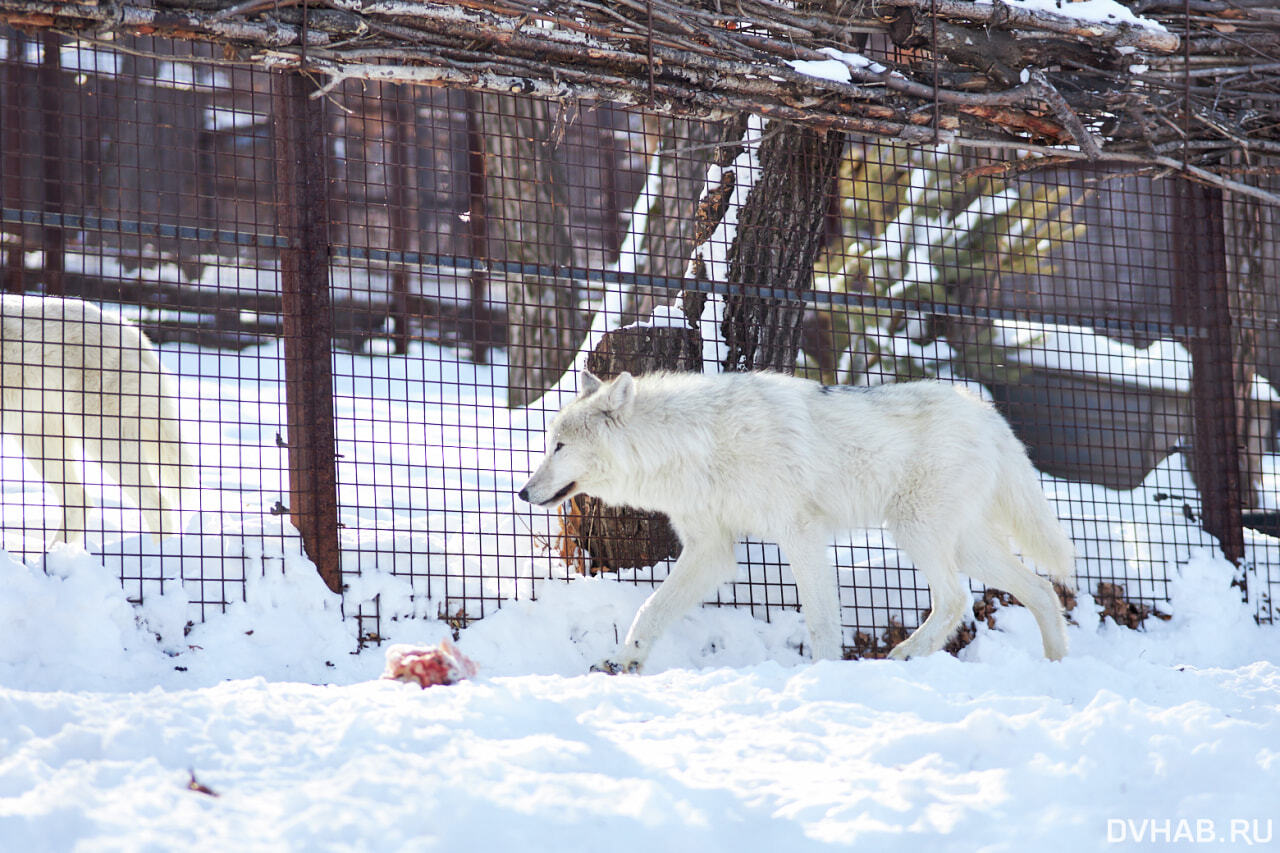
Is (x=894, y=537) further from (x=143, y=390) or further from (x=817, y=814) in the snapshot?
(x=143, y=390)

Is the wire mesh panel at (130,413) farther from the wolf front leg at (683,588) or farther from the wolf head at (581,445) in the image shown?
the wolf front leg at (683,588)

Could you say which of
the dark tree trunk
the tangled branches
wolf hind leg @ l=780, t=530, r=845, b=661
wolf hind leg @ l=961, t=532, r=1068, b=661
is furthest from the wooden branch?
wolf hind leg @ l=780, t=530, r=845, b=661

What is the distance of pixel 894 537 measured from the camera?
5930mm

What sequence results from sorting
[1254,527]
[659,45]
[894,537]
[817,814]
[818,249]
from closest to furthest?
[817,814], [894,537], [659,45], [818,249], [1254,527]

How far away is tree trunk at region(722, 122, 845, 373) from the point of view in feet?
23.8

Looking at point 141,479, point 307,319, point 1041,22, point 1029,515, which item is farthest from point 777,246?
point 141,479

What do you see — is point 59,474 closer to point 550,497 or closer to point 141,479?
point 141,479

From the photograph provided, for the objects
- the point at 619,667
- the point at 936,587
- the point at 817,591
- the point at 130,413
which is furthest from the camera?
the point at 130,413

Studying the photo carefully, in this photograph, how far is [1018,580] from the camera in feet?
20.0

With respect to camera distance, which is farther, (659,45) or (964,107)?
(964,107)

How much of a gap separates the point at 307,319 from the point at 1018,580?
400 centimetres

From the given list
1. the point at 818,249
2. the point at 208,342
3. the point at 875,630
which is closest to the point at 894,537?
the point at 875,630

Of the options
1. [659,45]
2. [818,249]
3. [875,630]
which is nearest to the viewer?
[659,45]

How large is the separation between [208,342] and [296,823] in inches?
418
